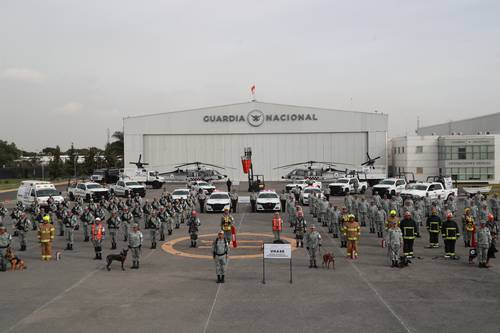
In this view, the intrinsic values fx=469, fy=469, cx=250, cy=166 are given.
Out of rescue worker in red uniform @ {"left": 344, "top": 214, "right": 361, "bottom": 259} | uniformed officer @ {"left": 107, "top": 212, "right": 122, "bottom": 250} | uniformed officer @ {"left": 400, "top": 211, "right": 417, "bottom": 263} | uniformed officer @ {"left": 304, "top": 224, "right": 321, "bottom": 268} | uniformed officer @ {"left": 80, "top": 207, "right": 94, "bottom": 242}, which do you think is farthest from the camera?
uniformed officer @ {"left": 80, "top": 207, "right": 94, "bottom": 242}

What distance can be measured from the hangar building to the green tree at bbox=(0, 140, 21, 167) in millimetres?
66314

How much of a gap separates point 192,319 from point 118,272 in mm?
5638

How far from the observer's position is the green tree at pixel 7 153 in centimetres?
11956

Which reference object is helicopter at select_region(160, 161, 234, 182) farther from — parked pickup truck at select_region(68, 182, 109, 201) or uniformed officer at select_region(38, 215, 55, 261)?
uniformed officer at select_region(38, 215, 55, 261)

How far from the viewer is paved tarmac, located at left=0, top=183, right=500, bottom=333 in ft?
32.5

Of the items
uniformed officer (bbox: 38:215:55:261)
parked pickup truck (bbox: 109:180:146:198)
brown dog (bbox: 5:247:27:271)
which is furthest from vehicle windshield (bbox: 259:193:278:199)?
brown dog (bbox: 5:247:27:271)

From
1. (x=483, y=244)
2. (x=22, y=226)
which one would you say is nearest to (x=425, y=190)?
(x=483, y=244)

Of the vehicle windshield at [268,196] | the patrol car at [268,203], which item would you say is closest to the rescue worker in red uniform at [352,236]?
the patrol car at [268,203]

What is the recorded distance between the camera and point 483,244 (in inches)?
593

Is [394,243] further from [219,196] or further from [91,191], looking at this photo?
[91,191]

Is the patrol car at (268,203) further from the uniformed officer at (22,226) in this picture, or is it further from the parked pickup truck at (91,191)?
the uniformed officer at (22,226)

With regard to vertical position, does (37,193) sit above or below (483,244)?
above

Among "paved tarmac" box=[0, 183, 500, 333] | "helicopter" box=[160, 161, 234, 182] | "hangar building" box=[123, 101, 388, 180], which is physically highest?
"hangar building" box=[123, 101, 388, 180]

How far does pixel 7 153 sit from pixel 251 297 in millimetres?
133678
